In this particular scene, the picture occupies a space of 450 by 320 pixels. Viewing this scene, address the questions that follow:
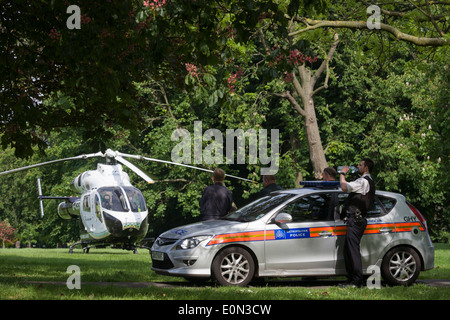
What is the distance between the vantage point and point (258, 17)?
30.1 feet

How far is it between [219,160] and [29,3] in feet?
82.7

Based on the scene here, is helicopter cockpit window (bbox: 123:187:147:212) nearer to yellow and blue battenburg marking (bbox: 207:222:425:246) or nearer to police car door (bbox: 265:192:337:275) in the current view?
police car door (bbox: 265:192:337:275)

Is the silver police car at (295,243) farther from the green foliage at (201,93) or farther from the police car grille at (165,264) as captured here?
the green foliage at (201,93)

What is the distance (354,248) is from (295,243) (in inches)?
37.0

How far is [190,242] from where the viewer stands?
35.6ft

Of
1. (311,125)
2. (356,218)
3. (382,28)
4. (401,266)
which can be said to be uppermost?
(382,28)

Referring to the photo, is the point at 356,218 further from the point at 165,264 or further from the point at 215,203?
the point at 165,264

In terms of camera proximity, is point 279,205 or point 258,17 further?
point 279,205

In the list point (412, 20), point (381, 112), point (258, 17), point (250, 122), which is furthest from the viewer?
point (381, 112)

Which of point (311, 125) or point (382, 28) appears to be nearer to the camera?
point (382, 28)

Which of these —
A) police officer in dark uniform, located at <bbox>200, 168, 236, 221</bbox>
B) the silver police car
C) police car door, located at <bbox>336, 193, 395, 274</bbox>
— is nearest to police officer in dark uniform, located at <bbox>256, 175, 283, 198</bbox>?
police officer in dark uniform, located at <bbox>200, 168, 236, 221</bbox>

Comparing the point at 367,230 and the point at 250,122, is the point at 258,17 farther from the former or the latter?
the point at 250,122

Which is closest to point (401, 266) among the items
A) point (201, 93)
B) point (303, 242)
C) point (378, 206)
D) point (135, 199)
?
point (378, 206)
